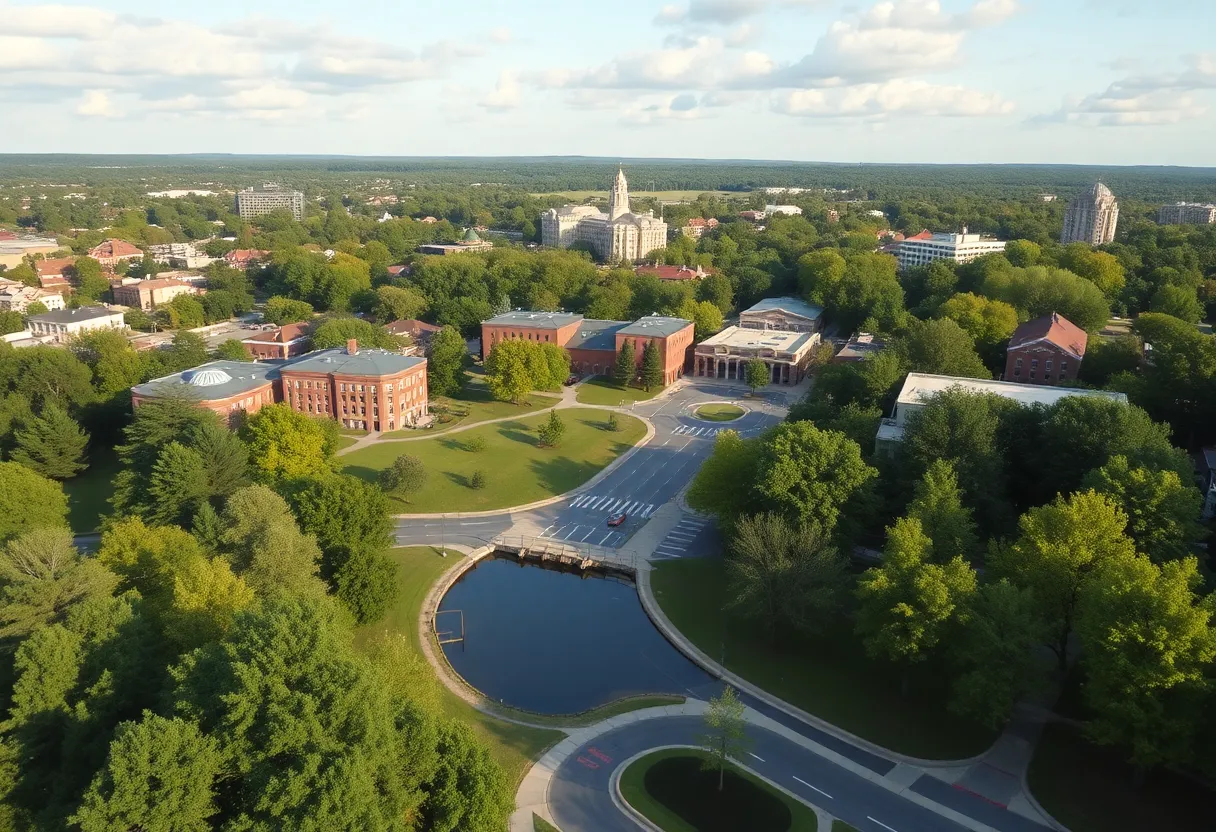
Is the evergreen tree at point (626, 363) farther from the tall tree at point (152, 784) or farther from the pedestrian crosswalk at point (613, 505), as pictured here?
the tall tree at point (152, 784)

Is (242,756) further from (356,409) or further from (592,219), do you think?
(592,219)

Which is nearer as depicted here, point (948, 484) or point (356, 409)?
point (948, 484)

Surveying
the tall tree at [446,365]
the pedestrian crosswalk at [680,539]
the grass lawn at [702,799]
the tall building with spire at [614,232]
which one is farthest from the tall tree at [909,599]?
the tall building with spire at [614,232]

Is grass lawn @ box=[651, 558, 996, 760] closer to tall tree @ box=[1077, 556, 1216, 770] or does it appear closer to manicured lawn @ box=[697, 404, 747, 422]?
tall tree @ box=[1077, 556, 1216, 770]

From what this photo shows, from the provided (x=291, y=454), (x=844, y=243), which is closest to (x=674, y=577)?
(x=291, y=454)

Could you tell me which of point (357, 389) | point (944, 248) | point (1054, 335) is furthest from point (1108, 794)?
point (944, 248)

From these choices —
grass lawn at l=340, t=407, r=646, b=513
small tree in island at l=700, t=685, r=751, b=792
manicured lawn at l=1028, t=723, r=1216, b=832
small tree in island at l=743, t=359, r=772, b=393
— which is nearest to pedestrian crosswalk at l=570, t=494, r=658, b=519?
grass lawn at l=340, t=407, r=646, b=513

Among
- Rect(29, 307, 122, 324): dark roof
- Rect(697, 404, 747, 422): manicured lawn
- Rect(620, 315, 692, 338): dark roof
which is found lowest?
Rect(697, 404, 747, 422): manicured lawn

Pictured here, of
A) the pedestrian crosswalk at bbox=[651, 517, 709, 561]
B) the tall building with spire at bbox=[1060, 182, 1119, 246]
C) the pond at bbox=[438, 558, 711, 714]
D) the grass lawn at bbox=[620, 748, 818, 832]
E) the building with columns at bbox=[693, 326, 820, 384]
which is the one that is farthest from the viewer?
the tall building with spire at bbox=[1060, 182, 1119, 246]
